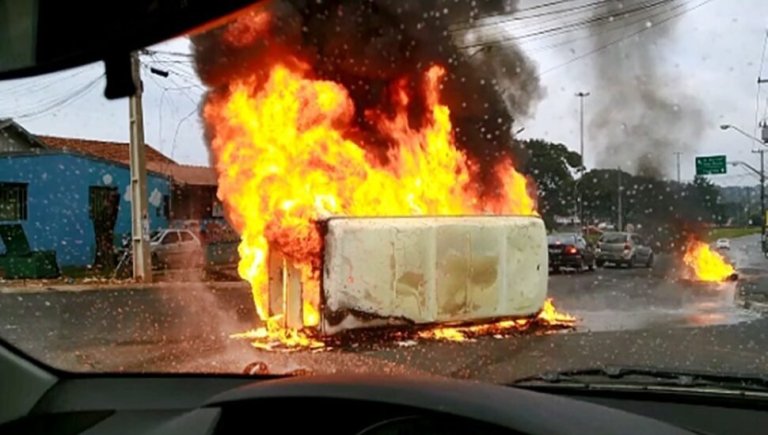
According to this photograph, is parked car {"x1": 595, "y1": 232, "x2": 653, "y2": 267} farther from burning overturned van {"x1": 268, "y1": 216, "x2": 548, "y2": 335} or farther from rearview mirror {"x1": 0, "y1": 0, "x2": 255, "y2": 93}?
rearview mirror {"x1": 0, "y1": 0, "x2": 255, "y2": 93}

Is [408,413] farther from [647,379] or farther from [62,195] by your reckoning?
[62,195]

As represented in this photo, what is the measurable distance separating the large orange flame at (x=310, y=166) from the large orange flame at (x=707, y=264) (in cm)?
208

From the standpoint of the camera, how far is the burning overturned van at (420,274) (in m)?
7.70

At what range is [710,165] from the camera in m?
5.25

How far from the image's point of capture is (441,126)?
9320mm

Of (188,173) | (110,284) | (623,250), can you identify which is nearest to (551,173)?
(623,250)

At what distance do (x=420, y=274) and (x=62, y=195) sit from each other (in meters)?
3.58

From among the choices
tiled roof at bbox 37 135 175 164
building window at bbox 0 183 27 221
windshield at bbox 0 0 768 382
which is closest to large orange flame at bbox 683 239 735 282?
windshield at bbox 0 0 768 382

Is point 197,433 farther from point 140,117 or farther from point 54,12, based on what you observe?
point 140,117

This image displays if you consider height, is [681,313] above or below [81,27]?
below

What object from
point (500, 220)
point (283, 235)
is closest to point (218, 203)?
point (283, 235)

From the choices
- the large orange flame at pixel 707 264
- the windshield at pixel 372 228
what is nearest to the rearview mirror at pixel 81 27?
the windshield at pixel 372 228

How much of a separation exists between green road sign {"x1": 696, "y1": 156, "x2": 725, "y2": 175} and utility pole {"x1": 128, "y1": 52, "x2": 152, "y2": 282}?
3629 millimetres

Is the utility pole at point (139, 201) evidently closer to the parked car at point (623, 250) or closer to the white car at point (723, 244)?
the parked car at point (623, 250)
